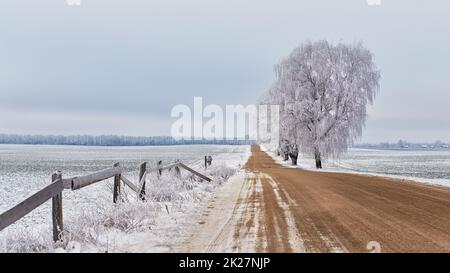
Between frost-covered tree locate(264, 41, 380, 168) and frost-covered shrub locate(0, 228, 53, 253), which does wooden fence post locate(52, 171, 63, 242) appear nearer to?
frost-covered shrub locate(0, 228, 53, 253)

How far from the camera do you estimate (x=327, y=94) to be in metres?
32.8

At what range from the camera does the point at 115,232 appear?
662 cm

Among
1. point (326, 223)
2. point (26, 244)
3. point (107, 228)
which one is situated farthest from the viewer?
point (326, 223)

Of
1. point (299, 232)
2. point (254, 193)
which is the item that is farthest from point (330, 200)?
point (299, 232)

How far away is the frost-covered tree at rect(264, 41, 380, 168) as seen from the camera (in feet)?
105

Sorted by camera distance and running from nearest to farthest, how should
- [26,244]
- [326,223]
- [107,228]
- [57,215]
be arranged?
[26,244], [57,215], [107,228], [326,223]

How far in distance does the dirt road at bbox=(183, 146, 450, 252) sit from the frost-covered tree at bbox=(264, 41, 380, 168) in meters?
20.6

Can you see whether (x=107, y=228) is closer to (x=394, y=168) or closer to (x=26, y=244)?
(x=26, y=244)

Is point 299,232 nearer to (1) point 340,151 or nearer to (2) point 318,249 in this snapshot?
(2) point 318,249

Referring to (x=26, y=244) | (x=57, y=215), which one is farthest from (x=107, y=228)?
(x=26, y=244)

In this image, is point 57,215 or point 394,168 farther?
point 394,168

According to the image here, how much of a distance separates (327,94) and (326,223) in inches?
1051

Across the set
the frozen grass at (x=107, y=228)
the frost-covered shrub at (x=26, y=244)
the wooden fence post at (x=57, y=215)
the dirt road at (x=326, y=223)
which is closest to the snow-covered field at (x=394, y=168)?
the dirt road at (x=326, y=223)
